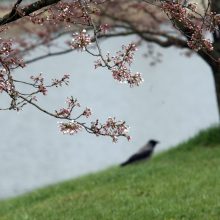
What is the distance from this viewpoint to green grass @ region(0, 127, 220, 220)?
10312 millimetres

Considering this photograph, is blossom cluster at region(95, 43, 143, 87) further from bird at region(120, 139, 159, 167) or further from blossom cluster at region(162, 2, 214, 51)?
bird at region(120, 139, 159, 167)

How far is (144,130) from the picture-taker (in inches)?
1359

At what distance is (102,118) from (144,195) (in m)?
27.6

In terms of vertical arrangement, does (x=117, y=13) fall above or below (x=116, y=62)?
above

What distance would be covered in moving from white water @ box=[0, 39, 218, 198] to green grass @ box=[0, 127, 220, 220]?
9486 mm

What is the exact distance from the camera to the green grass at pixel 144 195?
10.3 meters

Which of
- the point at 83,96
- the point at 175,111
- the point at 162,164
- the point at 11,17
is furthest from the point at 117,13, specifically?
the point at 83,96

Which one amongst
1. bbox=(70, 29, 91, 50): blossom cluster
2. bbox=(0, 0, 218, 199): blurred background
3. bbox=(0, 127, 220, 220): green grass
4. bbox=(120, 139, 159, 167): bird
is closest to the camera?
bbox=(70, 29, 91, 50): blossom cluster

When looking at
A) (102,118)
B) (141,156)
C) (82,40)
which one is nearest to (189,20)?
(82,40)

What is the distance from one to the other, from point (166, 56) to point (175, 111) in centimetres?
2840

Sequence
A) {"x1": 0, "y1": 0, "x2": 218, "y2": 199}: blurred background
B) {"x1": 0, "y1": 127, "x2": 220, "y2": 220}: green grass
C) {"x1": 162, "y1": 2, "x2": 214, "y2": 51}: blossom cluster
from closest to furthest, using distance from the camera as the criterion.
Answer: {"x1": 162, "y1": 2, "x2": 214, "y2": 51}: blossom cluster → {"x1": 0, "y1": 127, "x2": 220, "y2": 220}: green grass → {"x1": 0, "y1": 0, "x2": 218, "y2": 199}: blurred background

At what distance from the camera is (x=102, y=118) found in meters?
39.8

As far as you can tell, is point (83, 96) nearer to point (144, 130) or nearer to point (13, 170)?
point (144, 130)

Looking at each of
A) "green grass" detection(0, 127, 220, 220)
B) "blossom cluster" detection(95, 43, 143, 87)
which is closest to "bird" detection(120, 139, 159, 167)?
"green grass" detection(0, 127, 220, 220)
